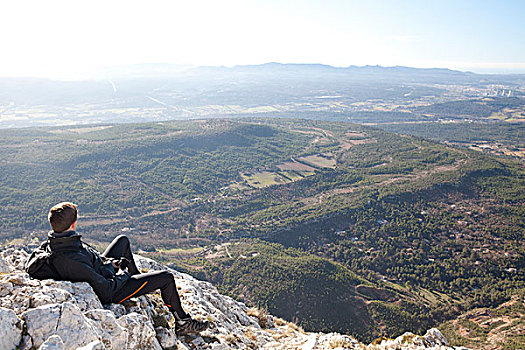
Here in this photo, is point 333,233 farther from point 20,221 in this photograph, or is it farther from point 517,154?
point 517,154

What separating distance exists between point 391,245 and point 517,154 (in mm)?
145294

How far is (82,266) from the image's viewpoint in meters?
7.49

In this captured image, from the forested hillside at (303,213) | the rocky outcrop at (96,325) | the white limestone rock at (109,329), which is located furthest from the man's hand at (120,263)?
the forested hillside at (303,213)

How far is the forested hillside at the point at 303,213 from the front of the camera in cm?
6144

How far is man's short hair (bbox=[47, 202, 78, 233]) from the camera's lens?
6.89 metres

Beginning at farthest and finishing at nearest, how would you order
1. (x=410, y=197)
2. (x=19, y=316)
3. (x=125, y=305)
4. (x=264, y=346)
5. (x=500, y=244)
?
(x=410, y=197) < (x=500, y=244) < (x=264, y=346) < (x=125, y=305) < (x=19, y=316)

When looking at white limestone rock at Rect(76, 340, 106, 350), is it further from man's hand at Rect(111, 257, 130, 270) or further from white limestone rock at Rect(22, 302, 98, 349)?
man's hand at Rect(111, 257, 130, 270)

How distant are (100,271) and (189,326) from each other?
10.5ft

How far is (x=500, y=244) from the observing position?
247 feet

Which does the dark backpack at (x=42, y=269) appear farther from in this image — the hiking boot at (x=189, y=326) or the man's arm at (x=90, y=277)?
the hiking boot at (x=189, y=326)

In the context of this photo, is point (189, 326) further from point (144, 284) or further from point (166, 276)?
point (144, 284)

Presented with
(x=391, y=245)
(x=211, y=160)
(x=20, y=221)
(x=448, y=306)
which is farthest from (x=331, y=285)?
(x=211, y=160)

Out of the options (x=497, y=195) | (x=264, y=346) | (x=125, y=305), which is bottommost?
(x=497, y=195)

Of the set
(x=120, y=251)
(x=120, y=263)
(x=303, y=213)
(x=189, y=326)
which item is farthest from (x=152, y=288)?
(x=303, y=213)
